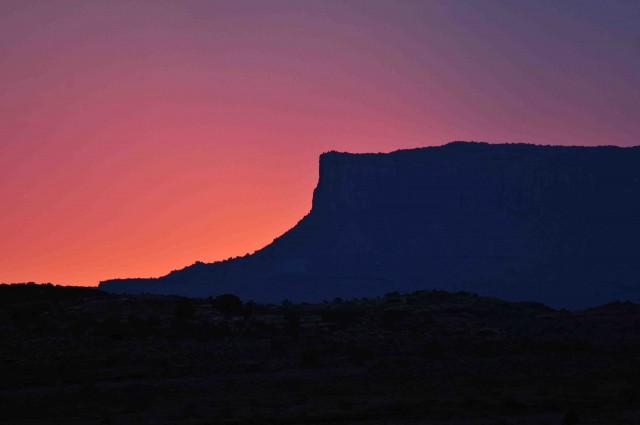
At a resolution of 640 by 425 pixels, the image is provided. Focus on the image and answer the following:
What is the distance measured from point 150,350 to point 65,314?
9.84 meters

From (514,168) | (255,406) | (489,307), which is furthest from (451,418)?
(514,168)

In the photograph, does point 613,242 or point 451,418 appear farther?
point 613,242

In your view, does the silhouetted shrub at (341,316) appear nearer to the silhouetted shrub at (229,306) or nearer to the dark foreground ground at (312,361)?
the dark foreground ground at (312,361)

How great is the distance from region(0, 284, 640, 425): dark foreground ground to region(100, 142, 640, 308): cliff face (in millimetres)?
82613

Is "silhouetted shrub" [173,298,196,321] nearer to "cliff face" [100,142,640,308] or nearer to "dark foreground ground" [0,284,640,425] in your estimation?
"dark foreground ground" [0,284,640,425]

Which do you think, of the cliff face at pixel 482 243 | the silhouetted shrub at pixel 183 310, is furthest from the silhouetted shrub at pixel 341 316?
the cliff face at pixel 482 243

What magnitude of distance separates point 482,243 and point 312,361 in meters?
126

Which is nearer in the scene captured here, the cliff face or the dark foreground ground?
the dark foreground ground

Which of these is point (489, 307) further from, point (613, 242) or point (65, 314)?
point (613, 242)

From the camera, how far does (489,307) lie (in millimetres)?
73812

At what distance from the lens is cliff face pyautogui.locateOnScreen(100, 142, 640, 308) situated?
161250 mm

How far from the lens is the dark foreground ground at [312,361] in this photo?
35.9m

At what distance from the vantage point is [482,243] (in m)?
177

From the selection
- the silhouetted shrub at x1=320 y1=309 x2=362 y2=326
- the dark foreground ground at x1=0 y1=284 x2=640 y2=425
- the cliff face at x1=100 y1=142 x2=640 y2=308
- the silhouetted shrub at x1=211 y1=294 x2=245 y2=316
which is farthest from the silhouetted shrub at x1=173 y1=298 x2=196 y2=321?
the cliff face at x1=100 y1=142 x2=640 y2=308
